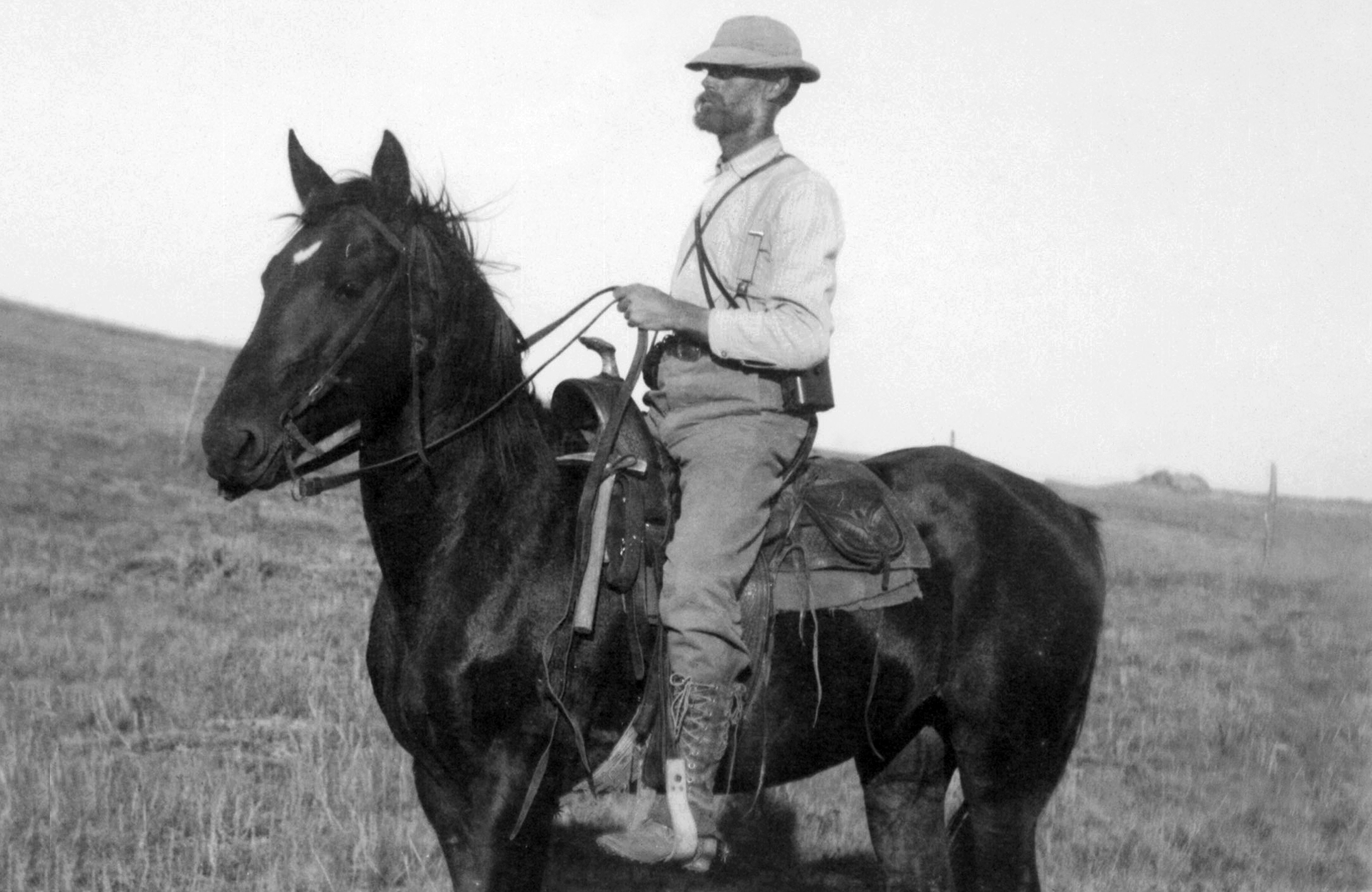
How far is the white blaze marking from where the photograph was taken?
401 centimetres

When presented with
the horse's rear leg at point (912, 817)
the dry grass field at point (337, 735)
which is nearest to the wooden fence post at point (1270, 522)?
the dry grass field at point (337, 735)

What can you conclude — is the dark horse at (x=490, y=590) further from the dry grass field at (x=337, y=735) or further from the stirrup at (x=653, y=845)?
the dry grass field at (x=337, y=735)

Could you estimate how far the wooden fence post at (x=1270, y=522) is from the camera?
2358 cm

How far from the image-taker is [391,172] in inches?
167

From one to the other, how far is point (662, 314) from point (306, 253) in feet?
3.84

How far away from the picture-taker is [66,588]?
Result: 523 inches

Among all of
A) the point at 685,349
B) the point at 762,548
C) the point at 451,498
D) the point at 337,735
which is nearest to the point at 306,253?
the point at 451,498

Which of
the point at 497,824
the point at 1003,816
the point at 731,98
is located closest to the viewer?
the point at 497,824

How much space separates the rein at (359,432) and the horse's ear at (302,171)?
0.25m

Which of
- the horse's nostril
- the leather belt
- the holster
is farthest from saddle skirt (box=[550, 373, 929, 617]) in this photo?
the horse's nostril

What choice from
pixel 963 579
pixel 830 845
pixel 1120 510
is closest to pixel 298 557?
pixel 830 845

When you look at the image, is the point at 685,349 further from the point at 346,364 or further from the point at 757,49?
the point at 346,364

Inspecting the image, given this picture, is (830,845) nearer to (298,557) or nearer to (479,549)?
(479,549)

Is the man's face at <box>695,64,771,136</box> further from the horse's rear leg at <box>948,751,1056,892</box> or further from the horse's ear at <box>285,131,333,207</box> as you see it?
the horse's rear leg at <box>948,751,1056,892</box>
